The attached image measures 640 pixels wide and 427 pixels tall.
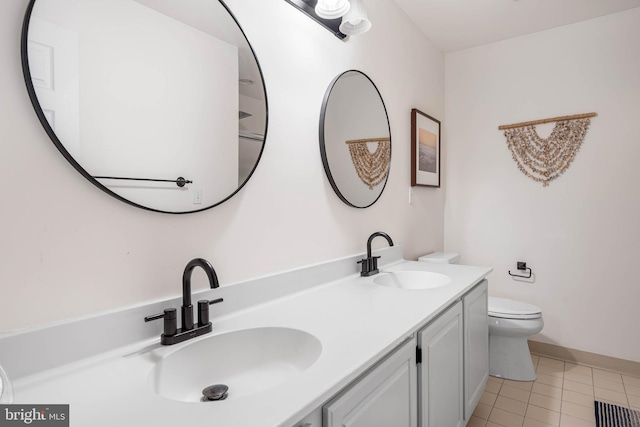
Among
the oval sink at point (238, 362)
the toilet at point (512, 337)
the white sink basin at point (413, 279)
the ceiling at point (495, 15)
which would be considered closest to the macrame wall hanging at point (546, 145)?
the ceiling at point (495, 15)

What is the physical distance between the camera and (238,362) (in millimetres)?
1021

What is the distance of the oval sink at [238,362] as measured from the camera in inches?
34.9

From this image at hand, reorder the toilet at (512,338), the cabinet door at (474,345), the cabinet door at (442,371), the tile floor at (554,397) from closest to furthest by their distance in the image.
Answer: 1. the cabinet door at (442,371)
2. the cabinet door at (474,345)
3. the tile floor at (554,397)
4. the toilet at (512,338)

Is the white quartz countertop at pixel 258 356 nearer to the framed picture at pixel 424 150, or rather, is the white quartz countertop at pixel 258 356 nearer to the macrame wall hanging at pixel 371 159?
the macrame wall hanging at pixel 371 159

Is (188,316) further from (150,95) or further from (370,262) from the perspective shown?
(370,262)

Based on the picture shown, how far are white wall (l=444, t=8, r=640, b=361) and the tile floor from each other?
0.22m

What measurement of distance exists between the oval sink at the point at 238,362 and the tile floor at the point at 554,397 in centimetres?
145

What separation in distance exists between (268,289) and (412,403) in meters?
0.63

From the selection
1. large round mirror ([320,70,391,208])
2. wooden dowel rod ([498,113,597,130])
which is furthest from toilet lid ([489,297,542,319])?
wooden dowel rod ([498,113,597,130])

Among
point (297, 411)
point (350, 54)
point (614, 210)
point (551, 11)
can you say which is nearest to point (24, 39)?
point (297, 411)

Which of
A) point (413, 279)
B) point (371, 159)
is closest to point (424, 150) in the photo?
point (371, 159)

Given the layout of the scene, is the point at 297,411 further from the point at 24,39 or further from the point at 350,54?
the point at 350,54

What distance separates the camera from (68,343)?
799mm

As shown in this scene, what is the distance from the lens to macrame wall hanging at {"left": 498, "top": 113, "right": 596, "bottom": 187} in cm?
252
